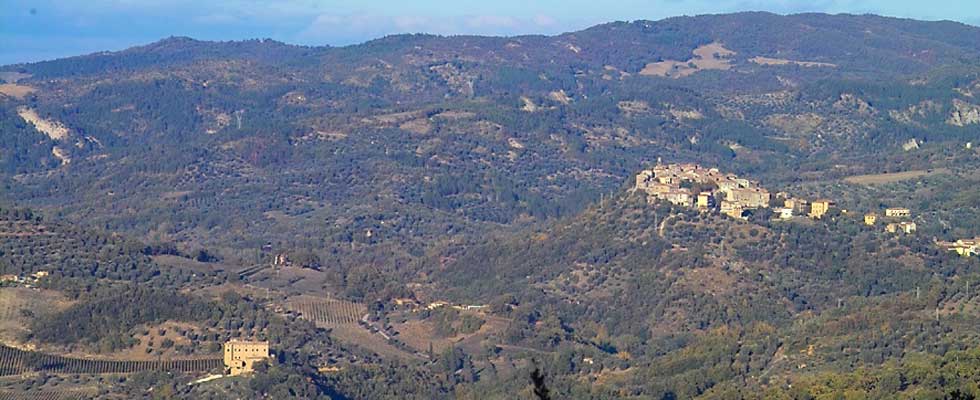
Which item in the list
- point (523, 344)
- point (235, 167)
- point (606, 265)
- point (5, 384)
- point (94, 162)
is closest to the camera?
point (5, 384)

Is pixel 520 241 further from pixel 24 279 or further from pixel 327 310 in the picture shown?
pixel 24 279

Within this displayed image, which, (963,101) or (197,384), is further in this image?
(963,101)

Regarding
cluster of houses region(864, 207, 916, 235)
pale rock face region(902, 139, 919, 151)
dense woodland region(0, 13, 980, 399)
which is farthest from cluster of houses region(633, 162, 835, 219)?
pale rock face region(902, 139, 919, 151)

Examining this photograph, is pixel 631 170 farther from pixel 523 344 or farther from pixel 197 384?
pixel 197 384

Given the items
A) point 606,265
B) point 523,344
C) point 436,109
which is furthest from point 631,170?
point 523,344

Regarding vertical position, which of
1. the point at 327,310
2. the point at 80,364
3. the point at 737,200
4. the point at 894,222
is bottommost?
the point at 327,310

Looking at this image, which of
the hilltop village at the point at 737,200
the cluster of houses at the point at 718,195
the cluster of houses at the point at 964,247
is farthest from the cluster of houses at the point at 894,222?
the cluster of houses at the point at 718,195

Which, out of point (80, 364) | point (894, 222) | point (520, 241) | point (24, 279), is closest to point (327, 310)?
point (24, 279)
